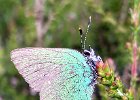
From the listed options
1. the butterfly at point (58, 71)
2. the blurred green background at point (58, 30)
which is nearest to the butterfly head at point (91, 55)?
the butterfly at point (58, 71)

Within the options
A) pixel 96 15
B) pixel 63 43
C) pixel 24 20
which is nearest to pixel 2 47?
pixel 24 20

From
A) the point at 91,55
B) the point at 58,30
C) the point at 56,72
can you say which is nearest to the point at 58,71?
the point at 56,72

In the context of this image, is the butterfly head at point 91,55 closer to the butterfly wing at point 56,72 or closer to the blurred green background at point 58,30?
the butterfly wing at point 56,72

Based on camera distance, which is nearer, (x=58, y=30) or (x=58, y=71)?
(x=58, y=71)

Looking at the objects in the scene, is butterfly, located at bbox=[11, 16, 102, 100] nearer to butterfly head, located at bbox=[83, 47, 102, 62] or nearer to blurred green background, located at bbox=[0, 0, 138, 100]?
butterfly head, located at bbox=[83, 47, 102, 62]

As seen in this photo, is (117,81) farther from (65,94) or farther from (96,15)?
(96,15)

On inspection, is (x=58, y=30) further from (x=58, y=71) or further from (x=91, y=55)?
(x=91, y=55)
